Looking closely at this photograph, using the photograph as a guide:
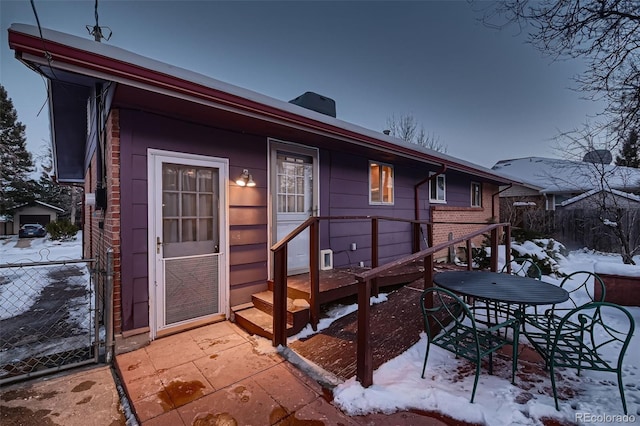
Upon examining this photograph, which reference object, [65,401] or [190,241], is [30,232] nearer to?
[190,241]

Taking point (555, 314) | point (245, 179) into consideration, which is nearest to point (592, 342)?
point (555, 314)

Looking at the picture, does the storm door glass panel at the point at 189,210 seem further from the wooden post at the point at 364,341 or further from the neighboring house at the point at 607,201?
the neighboring house at the point at 607,201

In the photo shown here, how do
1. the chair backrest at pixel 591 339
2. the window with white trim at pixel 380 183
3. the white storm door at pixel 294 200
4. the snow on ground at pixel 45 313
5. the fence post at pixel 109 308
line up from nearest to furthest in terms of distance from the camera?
the chair backrest at pixel 591 339 < the fence post at pixel 109 308 < the snow on ground at pixel 45 313 < the white storm door at pixel 294 200 < the window with white trim at pixel 380 183

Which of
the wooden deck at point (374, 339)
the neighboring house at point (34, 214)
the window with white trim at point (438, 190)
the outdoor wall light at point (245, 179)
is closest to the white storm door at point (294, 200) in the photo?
the outdoor wall light at point (245, 179)

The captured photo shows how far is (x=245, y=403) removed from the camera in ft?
6.57

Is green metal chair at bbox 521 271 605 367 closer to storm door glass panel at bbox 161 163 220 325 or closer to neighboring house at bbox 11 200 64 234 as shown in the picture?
storm door glass panel at bbox 161 163 220 325

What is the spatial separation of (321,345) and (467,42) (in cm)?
672

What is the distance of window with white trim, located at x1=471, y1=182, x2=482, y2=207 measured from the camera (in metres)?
9.00

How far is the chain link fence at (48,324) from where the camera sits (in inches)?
101

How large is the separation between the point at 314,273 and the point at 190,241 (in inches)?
59.6

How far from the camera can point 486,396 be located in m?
2.01

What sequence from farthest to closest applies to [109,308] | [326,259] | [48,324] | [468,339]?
[326,259] → [48,324] → [109,308] → [468,339]

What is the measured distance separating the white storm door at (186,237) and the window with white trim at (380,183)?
10.3 ft

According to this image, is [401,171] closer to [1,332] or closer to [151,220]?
[151,220]
